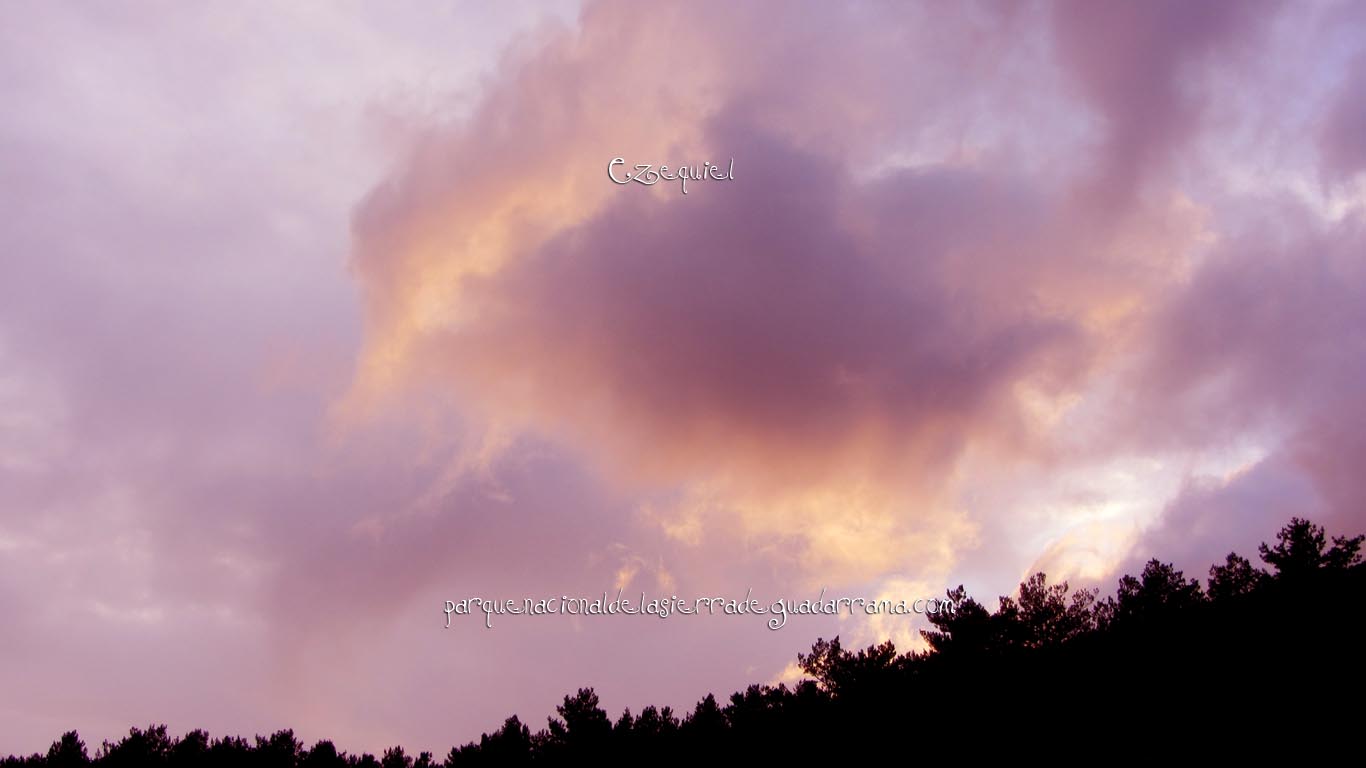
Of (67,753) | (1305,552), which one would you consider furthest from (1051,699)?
(67,753)

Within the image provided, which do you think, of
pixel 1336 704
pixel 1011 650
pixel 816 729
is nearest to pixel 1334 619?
pixel 1336 704

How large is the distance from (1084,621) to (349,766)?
1709 inches

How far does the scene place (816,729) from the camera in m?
32.9

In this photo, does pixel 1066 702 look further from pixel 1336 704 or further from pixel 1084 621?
pixel 1084 621

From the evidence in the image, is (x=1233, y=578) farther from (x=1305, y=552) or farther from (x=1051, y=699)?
(x=1051, y=699)

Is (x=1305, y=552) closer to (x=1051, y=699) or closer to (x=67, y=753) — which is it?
(x=1051, y=699)

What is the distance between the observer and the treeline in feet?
66.8

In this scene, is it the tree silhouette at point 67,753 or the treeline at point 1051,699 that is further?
the tree silhouette at point 67,753

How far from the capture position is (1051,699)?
86.5 ft

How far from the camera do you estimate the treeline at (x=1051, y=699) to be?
2038cm

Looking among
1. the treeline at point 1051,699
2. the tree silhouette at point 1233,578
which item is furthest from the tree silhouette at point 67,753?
the tree silhouette at point 1233,578

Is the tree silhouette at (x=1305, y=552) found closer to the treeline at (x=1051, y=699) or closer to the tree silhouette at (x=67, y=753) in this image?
the treeline at (x=1051, y=699)

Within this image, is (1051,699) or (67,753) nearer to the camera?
(1051,699)

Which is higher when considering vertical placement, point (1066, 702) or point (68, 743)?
point (68, 743)
